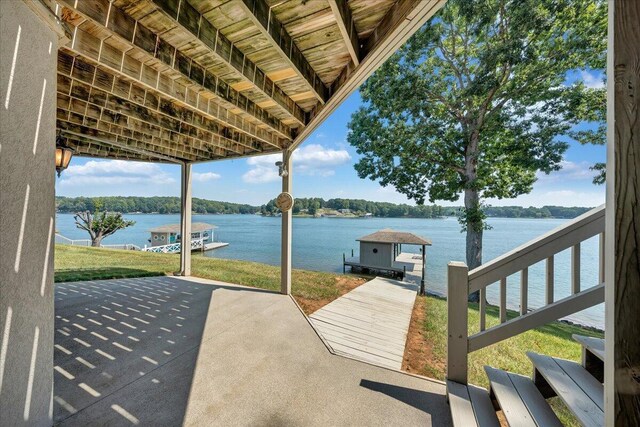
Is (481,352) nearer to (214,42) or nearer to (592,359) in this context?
(592,359)

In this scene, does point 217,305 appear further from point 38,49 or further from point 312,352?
point 38,49

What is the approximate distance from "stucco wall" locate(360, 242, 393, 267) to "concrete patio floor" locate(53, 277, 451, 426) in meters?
10.6

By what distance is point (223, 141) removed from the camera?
4.54 meters

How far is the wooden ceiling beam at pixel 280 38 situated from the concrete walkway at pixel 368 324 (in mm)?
2967

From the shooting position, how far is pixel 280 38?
1943 mm

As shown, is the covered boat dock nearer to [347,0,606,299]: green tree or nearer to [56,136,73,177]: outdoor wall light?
[347,0,606,299]: green tree

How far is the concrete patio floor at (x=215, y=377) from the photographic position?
1756mm

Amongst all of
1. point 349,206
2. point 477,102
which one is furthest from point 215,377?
point 349,206

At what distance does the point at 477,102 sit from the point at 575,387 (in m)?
9.58

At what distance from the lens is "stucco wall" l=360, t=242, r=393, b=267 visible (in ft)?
43.6

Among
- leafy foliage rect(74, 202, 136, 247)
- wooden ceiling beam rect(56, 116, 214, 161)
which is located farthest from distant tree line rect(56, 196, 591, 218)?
wooden ceiling beam rect(56, 116, 214, 161)

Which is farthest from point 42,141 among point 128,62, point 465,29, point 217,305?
point 465,29

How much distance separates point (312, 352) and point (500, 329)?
5.82 ft

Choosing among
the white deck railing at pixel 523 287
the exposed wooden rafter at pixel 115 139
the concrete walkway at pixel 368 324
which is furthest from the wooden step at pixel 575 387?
the exposed wooden rafter at pixel 115 139
